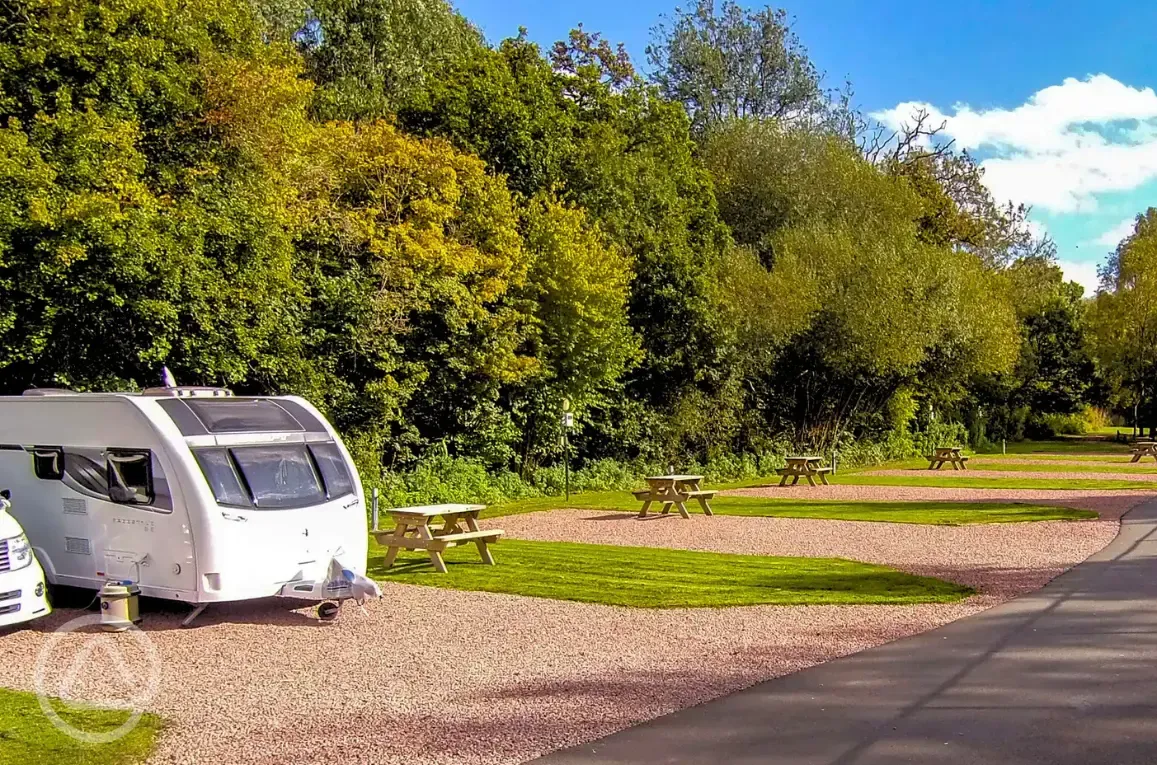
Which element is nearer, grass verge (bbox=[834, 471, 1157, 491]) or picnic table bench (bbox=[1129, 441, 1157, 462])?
grass verge (bbox=[834, 471, 1157, 491])

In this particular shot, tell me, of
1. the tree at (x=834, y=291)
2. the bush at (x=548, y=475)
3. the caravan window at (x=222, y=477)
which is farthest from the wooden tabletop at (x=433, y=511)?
the tree at (x=834, y=291)

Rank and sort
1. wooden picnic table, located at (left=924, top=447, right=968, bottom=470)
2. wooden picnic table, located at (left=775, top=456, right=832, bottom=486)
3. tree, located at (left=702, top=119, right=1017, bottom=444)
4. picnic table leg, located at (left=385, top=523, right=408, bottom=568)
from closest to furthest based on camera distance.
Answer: picnic table leg, located at (left=385, top=523, right=408, bottom=568)
wooden picnic table, located at (left=775, top=456, right=832, bottom=486)
tree, located at (left=702, top=119, right=1017, bottom=444)
wooden picnic table, located at (left=924, top=447, right=968, bottom=470)

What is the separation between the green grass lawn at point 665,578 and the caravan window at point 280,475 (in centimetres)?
252

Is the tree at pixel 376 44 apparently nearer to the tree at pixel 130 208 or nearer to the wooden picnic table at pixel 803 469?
the tree at pixel 130 208

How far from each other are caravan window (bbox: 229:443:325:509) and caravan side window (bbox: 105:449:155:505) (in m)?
0.78

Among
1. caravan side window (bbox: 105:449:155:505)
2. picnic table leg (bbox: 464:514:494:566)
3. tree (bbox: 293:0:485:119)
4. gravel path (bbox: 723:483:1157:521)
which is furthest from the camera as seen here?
tree (bbox: 293:0:485:119)

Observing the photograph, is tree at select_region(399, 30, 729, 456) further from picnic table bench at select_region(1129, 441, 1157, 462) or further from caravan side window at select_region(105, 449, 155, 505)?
picnic table bench at select_region(1129, 441, 1157, 462)

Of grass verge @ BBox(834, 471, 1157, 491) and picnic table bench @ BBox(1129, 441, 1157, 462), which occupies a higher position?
picnic table bench @ BBox(1129, 441, 1157, 462)

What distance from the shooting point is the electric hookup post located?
22.7 m

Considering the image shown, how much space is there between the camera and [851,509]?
21.1m

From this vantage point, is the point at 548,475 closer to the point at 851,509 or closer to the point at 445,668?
the point at 851,509

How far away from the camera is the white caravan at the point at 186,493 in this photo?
9.55 metres

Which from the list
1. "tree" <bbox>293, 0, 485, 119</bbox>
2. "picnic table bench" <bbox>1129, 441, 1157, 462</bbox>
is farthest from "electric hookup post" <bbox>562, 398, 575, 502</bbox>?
"picnic table bench" <bbox>1129, 441, 1157, 462</bbox>

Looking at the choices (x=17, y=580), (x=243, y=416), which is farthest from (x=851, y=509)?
(x=17, y=580)
